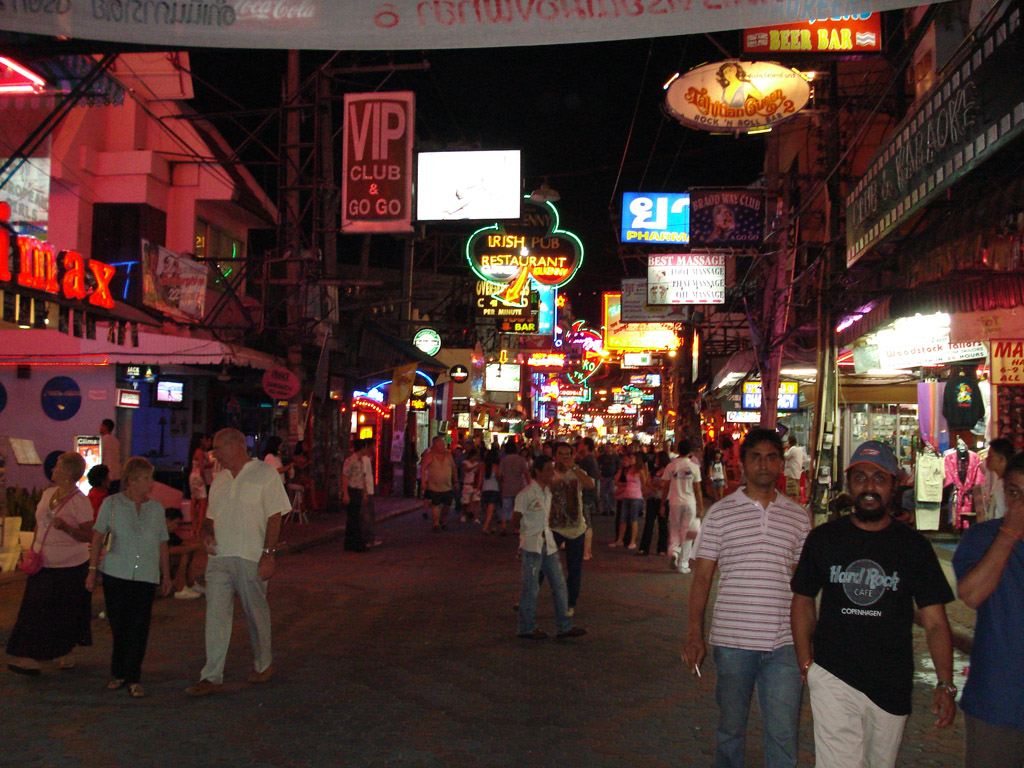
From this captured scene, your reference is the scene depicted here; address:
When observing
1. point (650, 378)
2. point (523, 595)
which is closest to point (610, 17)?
point (523, 595)

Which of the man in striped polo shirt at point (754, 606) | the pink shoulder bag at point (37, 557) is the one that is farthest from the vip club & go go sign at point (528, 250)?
the man in striped polo shirt at point (754, 606)

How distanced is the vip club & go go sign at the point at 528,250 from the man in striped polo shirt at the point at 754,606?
18.5 metres

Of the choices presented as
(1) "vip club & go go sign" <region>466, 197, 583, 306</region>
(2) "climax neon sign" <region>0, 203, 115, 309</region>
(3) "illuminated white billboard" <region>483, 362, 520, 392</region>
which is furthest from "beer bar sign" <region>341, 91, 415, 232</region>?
(3) "illuminated white billboard" <region>483, 362, 520, 392</region>

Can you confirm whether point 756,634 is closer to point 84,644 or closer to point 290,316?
point 84,644

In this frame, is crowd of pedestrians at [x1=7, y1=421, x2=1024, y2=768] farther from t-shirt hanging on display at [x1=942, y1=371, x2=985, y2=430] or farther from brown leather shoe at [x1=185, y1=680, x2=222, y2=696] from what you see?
t-shirt hanging on display at [x1=942, y1=371, x2=985, y2=430]

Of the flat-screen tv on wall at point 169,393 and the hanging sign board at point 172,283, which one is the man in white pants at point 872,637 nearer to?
the hanging sign board at point 172,283

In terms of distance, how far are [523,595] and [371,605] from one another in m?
2.60

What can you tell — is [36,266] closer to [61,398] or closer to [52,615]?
[52,615]

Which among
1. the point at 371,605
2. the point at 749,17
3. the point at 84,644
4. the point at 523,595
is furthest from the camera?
the point at 371,605

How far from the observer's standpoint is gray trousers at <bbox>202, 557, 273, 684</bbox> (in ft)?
23.2

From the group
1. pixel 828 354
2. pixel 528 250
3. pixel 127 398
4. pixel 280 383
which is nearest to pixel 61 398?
pixel 127 398

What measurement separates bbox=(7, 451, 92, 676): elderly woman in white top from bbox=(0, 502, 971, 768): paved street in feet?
0.79

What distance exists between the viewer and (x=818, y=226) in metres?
27.4

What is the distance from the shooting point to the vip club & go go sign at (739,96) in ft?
46.1
